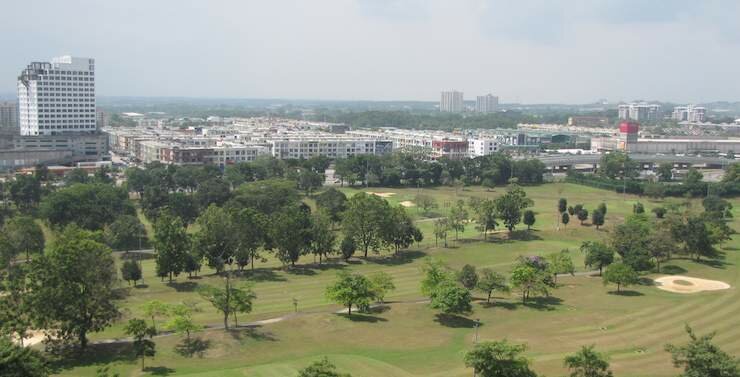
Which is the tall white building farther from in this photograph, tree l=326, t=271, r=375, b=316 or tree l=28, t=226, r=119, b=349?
tree l=326, t=271, r=375, b=316

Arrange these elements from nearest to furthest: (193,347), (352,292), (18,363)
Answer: (18,363), (193,347), (352,292)

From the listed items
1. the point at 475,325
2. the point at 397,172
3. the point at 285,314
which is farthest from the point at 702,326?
the point at 397,172

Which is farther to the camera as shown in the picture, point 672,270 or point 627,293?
point 672,270

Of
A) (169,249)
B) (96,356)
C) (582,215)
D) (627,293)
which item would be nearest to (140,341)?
(96,356)

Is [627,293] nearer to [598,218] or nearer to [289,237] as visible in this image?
[598,218]

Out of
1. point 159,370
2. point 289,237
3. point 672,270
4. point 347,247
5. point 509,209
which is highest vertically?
point 509,209

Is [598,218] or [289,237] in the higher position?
[289,237]

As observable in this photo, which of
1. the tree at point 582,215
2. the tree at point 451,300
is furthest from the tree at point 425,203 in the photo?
the tree at point 451,300

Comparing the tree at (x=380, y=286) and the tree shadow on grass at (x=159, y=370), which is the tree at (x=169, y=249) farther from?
the tree shadow on grass at (x=159, y=370)
